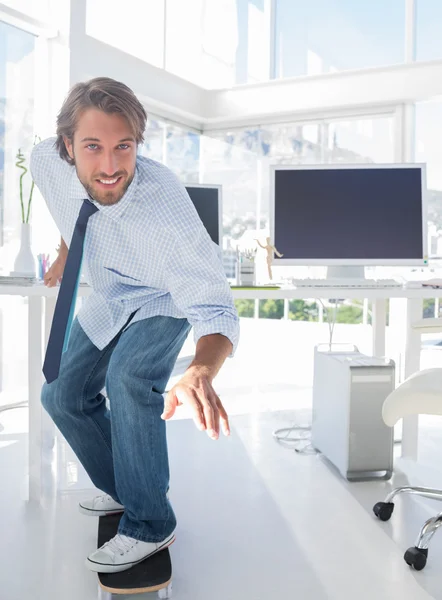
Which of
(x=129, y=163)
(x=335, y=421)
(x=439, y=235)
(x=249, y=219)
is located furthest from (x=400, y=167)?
(x=249, y=219)

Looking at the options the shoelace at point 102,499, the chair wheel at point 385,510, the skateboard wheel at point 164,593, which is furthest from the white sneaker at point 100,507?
the chair wheel at point 385,510

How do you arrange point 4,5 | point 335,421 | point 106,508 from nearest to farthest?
point 106,508 < point 335,421 < point 4,5

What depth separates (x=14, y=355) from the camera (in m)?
3.83

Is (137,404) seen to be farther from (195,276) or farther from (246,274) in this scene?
(246,274)

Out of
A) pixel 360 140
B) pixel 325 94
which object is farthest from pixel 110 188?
pixel 360 140

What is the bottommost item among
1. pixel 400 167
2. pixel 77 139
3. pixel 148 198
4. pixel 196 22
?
pixel 148 198

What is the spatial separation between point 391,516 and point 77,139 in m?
1.49

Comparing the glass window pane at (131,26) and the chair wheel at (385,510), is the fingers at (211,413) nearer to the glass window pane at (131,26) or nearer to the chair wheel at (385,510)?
the chair wheel at (385,510)

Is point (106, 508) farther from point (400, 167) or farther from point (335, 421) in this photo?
point (400, 167)

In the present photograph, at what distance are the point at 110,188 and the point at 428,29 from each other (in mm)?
4583

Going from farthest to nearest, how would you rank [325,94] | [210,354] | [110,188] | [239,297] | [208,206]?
[325,94] → [208,206] → [239,297] → [110,188] → [210,354]

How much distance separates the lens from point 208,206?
3.00 metres

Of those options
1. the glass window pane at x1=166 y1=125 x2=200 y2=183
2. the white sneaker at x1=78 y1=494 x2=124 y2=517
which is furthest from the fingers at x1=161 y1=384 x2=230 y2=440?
the glass window pane at x1=166 y1=125 x2=200 y2=183

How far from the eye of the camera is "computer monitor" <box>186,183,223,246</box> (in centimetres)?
298
